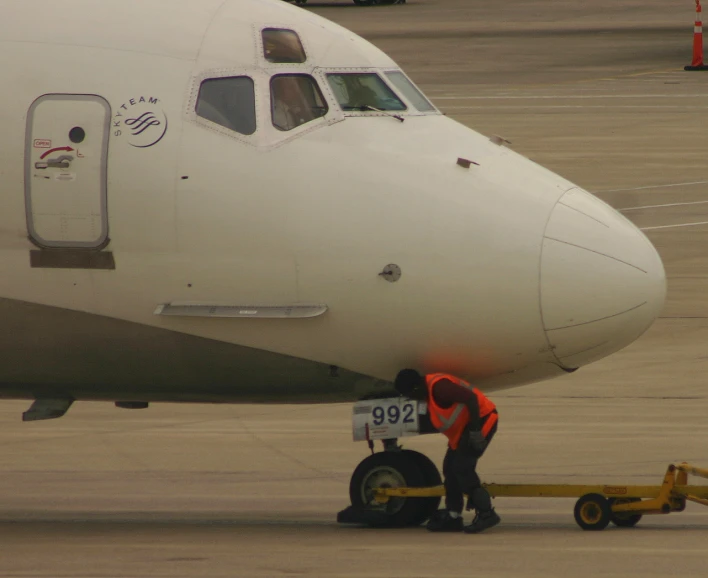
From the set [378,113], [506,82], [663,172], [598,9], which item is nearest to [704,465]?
[378,113]

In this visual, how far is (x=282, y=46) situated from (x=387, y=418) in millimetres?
2963

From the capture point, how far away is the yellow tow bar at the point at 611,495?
12734 millimetres

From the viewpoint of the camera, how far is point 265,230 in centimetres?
1223

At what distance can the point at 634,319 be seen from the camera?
12.2m

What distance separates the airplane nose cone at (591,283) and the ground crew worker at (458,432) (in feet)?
2.55

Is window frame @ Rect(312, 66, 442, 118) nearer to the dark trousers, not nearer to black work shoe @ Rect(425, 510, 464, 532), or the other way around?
the dark trousers

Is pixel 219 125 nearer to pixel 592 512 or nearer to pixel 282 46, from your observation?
pixel 282 46

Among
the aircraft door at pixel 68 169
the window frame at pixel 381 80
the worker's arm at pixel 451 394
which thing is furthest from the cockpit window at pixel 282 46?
the worker's arm at pixel 451 394

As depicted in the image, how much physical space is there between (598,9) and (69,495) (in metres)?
77.9

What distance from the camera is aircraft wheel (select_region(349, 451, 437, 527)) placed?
13086 mm

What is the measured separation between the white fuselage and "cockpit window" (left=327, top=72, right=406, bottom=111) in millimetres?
68

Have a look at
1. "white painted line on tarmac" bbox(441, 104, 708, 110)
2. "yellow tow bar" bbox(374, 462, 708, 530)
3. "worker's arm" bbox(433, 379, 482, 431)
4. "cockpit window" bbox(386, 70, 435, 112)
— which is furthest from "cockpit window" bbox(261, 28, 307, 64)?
"white painted line on tarmac" bbox(441, 104, 708, 110)

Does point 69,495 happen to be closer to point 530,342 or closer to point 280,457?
point 280,457

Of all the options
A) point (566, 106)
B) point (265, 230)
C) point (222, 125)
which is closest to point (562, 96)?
point (566, 106)
